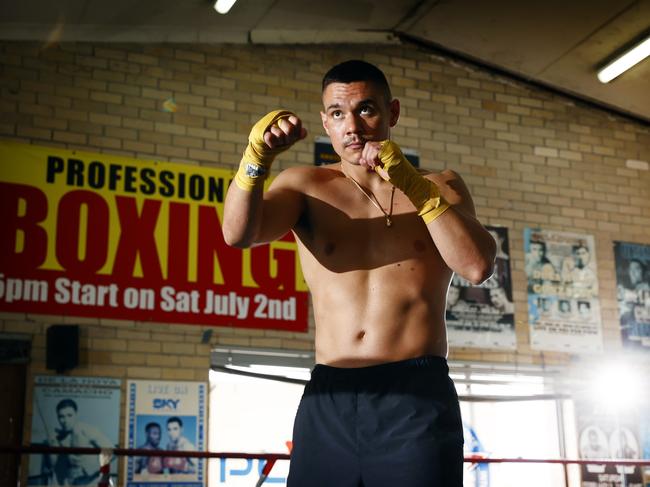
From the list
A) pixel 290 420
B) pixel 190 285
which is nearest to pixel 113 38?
pixel 190 285

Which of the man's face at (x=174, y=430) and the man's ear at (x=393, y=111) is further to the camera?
the man's face at (x=174, y=430)

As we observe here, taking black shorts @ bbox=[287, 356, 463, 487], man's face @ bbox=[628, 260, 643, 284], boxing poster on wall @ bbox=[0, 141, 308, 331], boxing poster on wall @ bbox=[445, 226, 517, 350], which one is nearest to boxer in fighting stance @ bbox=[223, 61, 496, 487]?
black shorts @ bbox=[287, 356, 463, 487]

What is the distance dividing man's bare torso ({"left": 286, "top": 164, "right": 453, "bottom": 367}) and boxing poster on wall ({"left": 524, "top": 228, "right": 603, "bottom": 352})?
5053mm

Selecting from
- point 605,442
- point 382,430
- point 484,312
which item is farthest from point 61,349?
point 605,442

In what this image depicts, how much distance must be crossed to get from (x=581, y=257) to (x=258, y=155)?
5.85 metres

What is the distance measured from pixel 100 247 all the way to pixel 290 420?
172 cm

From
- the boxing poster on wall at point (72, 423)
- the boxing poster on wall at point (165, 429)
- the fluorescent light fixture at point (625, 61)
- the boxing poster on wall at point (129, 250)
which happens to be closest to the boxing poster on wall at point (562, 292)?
the fluorescent light fixture at point (625, 61)

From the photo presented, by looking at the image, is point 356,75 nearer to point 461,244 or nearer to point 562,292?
point 461,244

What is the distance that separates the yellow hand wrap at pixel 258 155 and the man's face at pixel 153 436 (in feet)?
13.2

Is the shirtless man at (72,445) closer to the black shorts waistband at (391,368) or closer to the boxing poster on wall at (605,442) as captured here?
the boxing poster on wall at (605,442)

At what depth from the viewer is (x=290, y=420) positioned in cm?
627

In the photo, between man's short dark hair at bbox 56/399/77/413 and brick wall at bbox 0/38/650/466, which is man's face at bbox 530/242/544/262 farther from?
man's short dark hair at bbox 56/399/77/413

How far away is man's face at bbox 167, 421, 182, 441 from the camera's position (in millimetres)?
5859

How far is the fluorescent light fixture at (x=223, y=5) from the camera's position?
6000 millimetres
